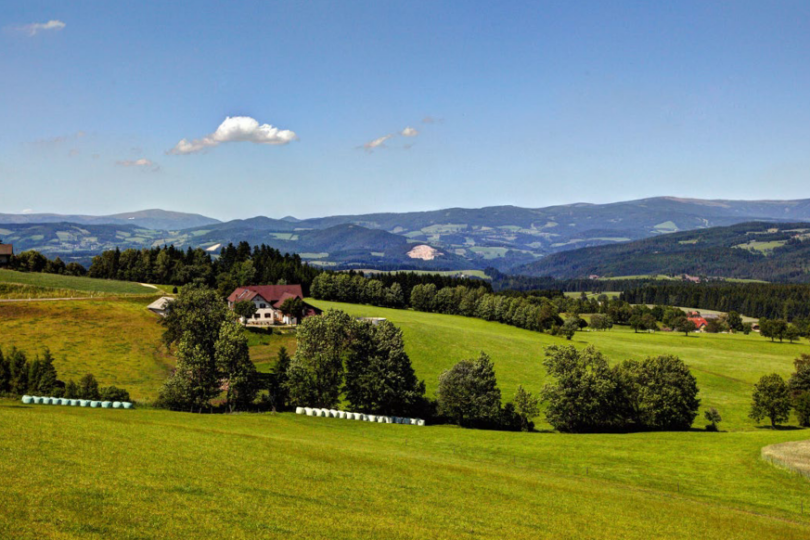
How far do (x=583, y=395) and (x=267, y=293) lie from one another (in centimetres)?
9204

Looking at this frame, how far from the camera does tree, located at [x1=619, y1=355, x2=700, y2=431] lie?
257 ft

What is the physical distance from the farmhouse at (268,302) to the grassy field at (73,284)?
81.7 feet

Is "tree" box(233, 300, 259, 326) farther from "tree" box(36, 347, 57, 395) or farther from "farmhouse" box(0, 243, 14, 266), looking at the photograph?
"farmhouse" box(0, 243, 14, 266)

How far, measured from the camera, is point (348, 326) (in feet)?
263

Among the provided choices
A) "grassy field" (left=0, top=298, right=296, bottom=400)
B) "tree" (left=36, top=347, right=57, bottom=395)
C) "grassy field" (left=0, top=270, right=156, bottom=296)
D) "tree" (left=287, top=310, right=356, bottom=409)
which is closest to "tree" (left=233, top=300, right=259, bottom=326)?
"grassy field" (left=0, top=298, right=296, bottom=400)

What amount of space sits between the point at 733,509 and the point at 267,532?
35429 mm

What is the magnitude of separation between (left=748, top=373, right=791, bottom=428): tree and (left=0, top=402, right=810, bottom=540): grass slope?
33765 mm

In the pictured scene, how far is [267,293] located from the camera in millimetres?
142750

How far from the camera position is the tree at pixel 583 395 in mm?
74500

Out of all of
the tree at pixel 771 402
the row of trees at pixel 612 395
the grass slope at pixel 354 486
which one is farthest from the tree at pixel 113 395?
the tree at pixel 771 402

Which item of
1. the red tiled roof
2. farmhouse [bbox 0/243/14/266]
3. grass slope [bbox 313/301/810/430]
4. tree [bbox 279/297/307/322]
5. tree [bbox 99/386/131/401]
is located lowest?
grass slope [bbox 313/301/810/430]

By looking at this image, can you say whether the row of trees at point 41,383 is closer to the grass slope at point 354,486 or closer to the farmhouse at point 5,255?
the grass slope at point 354,486

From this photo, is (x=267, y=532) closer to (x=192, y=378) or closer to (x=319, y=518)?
(x=319, y=518)

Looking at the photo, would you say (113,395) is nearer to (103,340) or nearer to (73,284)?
(103,340)
